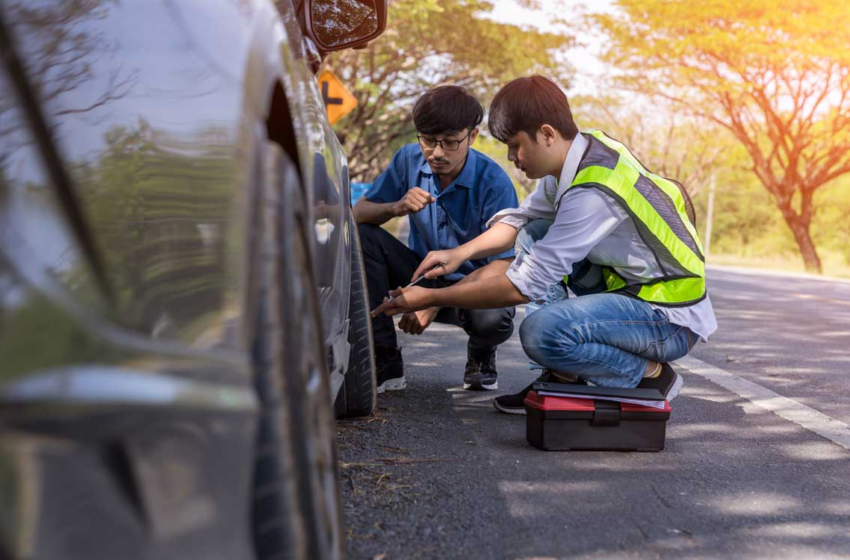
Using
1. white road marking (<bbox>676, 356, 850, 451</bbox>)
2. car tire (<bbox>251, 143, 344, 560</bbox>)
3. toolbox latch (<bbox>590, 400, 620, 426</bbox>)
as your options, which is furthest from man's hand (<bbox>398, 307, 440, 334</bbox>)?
car tire (<bbox>251, 143, 344, 560</bbox>)

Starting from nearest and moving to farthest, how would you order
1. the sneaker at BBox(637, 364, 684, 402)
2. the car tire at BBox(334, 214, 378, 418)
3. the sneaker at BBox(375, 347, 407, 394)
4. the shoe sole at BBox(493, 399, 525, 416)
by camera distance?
the car tire at BBox(334, 214, 378, 418)
the sneaker at BBox(637, 364, 684, 402)
the shoe sole at BBox(493, 399, 525, 416)
the sneaker at BBox(375, 347, 407, 394)

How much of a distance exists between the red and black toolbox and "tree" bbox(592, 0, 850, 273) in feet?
67.4

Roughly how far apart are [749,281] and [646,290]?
10.6 metres

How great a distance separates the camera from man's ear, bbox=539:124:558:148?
3.58 m

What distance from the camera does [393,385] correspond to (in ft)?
14.1

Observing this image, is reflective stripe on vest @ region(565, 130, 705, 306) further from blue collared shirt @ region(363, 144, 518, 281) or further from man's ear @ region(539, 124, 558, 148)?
blue collared shirt @ region(363, 144, 518, 281)

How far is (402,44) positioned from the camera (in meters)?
20.9

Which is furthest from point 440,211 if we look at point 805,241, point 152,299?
point 805,241

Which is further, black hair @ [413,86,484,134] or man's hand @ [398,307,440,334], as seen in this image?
black hair @ [413,86,484,134]

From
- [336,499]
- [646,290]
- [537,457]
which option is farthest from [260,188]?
[646,290]

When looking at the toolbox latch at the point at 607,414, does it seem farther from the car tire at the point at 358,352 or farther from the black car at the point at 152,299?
the black car at the point at 152,299

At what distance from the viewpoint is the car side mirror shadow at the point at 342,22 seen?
9.67ft

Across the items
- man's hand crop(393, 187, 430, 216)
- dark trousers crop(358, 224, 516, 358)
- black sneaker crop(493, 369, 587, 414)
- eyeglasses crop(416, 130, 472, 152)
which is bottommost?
black sneaker crop(493, 369, 587, 414)

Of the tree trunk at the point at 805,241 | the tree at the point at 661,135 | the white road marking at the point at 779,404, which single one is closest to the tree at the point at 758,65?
the tree trunk at the point at 805,241
